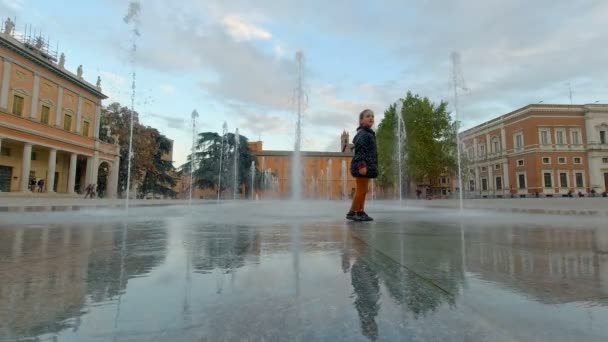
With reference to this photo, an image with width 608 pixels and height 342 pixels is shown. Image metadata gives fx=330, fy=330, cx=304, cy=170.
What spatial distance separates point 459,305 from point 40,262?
2.30 m

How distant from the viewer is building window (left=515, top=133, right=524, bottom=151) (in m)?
47.9

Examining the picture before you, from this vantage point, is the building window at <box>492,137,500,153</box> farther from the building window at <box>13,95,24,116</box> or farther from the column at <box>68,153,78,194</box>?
the building window at <box>13,95,24,116</box>

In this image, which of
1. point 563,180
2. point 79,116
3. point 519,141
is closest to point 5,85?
point 79,116

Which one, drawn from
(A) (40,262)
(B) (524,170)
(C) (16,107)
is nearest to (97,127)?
(C) (16,107)

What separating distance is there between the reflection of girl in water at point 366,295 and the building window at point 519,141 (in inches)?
2188

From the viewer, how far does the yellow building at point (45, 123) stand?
25594mm

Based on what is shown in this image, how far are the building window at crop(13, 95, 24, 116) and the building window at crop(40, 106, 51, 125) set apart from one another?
1.96 m

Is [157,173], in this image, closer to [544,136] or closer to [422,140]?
[422,140]

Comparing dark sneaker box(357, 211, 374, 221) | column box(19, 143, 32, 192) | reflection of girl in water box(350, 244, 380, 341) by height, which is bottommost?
reflection of girl in water box(350, 244, 380, 341)

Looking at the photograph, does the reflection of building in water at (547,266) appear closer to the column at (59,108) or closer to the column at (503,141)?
the column at (59,108)

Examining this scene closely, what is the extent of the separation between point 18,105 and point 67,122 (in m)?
5.68

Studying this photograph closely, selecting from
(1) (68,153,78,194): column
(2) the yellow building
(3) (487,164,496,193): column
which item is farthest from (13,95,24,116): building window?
(3) (487,164,496,193): column

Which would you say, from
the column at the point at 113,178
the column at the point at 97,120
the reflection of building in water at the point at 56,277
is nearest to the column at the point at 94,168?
the column at the point at 113,178

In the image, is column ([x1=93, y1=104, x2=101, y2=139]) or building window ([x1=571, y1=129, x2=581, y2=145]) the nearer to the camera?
column ([x1=93, y1=104, x2=101, y2=139])
